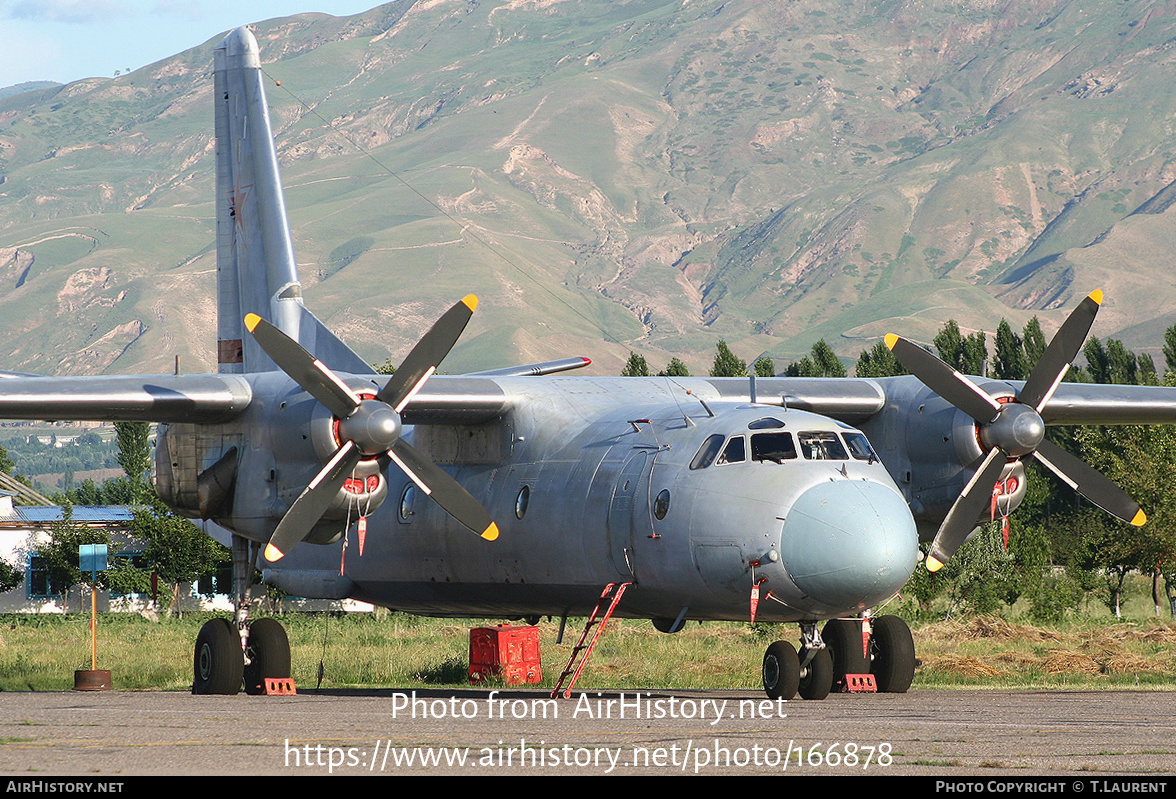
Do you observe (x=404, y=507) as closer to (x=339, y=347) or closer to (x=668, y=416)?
(x=339, y=347)

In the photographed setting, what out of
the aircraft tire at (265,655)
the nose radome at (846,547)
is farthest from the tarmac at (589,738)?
the aircraft tire at (265,655)

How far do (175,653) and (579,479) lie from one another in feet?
60.2

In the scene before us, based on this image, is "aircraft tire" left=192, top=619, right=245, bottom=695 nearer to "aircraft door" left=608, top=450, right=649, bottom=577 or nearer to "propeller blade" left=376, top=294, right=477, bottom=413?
"propeller blade" left=376, top=294, right=477, bottom=413

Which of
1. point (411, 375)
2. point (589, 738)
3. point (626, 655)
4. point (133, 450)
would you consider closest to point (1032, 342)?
point (626, 655)

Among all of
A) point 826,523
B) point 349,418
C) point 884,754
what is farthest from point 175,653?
point 884,754

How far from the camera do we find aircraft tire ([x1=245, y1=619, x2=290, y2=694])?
20.1 metres

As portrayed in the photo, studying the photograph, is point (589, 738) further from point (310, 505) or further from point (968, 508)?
point (968, 508)

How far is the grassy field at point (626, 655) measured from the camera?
24.2 m

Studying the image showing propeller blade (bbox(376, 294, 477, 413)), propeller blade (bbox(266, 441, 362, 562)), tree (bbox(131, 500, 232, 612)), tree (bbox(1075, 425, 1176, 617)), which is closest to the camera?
propeller blade (bbox(266, 441, 362, 562))

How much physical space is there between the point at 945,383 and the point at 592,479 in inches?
189

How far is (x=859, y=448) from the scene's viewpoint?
16.7m

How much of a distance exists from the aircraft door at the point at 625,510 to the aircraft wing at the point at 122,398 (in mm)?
4957

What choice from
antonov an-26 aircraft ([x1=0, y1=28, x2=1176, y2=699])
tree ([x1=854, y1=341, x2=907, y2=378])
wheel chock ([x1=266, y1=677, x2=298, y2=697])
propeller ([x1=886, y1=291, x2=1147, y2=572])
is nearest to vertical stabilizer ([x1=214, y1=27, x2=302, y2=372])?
antonov an-26 aircraft ([x1=0, y1=28, x2=1176, y2=699])

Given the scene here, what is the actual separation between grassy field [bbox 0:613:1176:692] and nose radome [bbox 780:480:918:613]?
781cm
